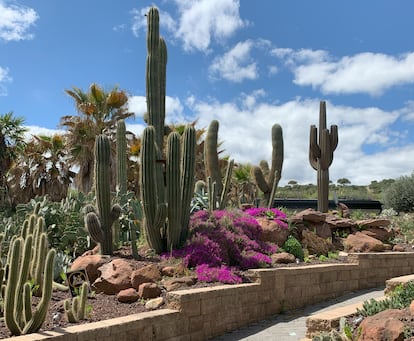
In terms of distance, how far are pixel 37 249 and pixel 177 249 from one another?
9.54ft

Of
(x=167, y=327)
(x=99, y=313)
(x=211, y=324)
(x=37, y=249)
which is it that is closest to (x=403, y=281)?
(x=211, y=324)

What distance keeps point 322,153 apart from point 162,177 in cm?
838

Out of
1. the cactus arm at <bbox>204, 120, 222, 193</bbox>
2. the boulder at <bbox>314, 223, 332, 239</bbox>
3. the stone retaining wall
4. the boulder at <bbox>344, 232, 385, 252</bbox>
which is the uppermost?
the cactus arm at <bbox>204, 120, 222, 193</bbox>

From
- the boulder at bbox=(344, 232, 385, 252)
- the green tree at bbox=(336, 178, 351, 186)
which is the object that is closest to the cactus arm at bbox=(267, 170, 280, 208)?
the boulder at bbox=(344, 232, 385, 252)

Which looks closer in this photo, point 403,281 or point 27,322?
point 27,322

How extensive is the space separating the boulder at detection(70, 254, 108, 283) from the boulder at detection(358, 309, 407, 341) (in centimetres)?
448

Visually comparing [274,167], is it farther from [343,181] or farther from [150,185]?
[343,181]

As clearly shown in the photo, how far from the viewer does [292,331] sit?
7.48m

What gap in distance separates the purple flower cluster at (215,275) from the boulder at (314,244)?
371 centimetres

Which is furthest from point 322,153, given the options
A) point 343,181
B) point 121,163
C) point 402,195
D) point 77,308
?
point 343,181

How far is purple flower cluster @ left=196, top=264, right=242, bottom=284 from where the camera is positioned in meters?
7.96

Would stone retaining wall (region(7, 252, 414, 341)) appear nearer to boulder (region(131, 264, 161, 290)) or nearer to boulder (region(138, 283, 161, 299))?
boulder (region(138, 283, 161, 299))

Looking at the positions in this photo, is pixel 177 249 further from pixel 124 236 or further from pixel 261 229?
pixel 261 229

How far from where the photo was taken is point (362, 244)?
39.5 feet
